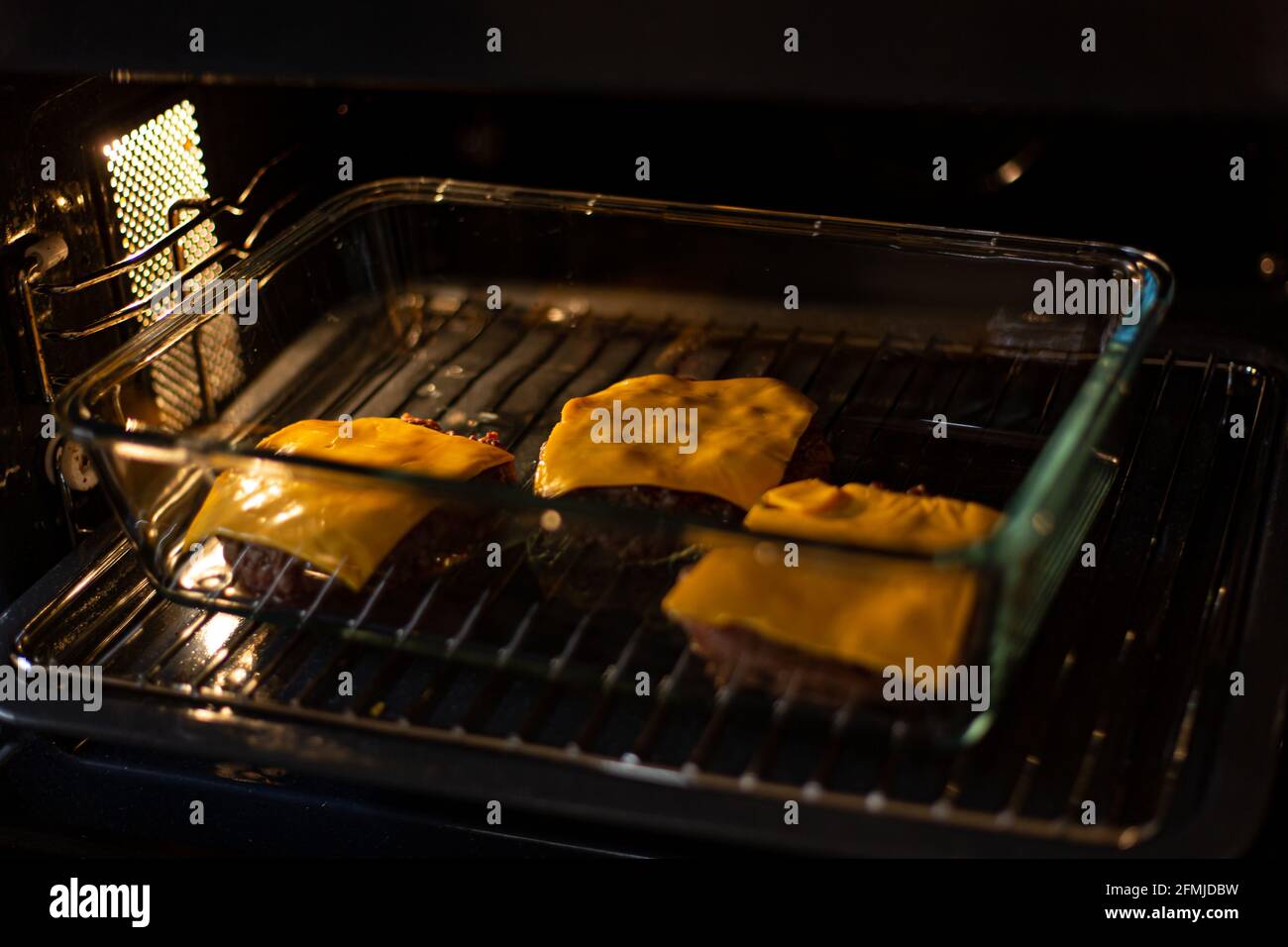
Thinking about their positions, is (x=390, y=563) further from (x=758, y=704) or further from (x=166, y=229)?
(x=166, y=229)

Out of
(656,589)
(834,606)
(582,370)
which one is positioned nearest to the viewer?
(834,606)

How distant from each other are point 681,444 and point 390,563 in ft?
0.80

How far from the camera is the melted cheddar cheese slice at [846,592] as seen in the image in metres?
0.85

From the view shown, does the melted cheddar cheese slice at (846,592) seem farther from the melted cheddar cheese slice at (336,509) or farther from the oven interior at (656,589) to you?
the melted cheddar cheese slice at (336,509)

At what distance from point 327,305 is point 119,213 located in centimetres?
24

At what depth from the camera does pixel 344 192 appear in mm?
1344

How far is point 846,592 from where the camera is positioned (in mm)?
887

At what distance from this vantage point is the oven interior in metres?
0.87

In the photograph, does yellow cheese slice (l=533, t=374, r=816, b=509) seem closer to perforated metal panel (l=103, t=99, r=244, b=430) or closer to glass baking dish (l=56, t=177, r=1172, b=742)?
glass baking dish (l=56, t=177, r=1172, b=742)

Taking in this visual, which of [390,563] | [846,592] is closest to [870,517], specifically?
[846,592]

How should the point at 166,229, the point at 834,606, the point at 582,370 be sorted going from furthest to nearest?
the point at 582,370, the point at 166,229, the point at 834,606

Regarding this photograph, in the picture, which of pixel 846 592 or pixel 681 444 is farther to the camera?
pixel 681 444
